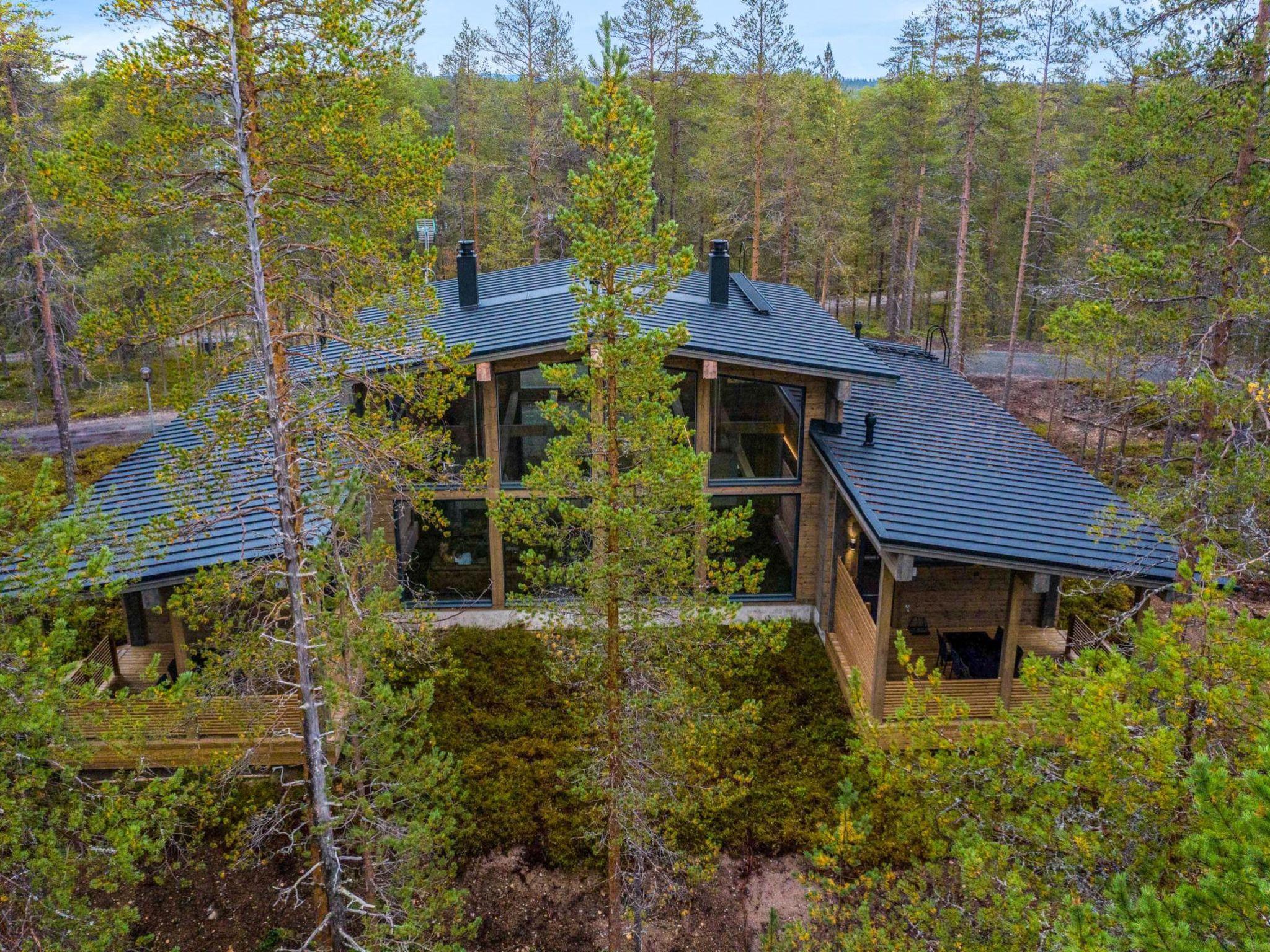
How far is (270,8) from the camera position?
6070 millimetres

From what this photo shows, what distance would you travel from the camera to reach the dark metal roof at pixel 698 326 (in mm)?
12328

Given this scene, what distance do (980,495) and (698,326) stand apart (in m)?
5.54

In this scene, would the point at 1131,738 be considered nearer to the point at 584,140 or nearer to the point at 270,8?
the point at 584,140

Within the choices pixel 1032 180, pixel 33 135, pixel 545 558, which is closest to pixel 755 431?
pixel 545 558

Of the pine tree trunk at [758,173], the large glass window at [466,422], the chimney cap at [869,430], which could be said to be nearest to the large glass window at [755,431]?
the chimney cap at [869,430]

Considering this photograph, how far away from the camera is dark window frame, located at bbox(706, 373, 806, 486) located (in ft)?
43.1

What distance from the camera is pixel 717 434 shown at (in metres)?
13.5

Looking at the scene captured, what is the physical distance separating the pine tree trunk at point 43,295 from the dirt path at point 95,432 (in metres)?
6.06

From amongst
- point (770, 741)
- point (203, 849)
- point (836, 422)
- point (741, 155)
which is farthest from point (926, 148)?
point (203, 849)

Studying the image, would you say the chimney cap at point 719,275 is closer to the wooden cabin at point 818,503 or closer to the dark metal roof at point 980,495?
the wooden cabin at point 818,503

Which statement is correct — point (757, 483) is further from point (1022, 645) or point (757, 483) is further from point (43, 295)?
point (43, 295)

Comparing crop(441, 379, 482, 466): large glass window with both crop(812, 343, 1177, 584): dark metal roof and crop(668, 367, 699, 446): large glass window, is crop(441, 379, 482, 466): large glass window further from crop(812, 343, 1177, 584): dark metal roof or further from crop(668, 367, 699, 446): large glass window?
crop(812, 343, 1177, 584): dark metal roof

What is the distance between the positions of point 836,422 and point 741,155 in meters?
16.0

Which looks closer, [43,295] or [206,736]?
[206,736]
